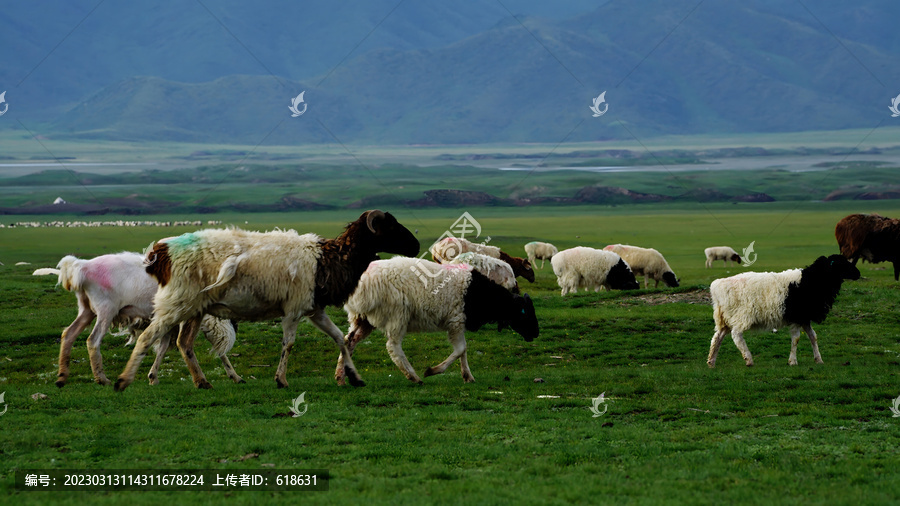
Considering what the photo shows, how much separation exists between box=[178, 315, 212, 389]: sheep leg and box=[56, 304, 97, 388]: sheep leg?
219 centimetres

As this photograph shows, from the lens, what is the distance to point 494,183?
19912 cm

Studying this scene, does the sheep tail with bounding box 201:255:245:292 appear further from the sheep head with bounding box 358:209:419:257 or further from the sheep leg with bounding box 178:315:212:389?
the sheep head with bounding box 358:209:419:257

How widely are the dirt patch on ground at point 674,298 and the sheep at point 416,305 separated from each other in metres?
10.9

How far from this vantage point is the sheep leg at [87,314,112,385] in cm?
1594

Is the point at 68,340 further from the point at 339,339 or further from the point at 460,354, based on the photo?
the point at 460,354

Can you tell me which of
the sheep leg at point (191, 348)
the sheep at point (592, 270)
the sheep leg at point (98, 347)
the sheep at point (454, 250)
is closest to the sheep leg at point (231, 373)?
the sheep leg at point (191, 348)

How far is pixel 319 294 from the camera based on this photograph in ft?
49.0

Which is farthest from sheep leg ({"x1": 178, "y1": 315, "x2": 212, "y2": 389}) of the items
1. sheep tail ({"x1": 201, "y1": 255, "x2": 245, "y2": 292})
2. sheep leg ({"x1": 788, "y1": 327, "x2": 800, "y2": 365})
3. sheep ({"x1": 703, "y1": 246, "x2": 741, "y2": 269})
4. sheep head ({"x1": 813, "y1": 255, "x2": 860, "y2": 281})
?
sheep ({"x1": 703, "y1": 246, "x2": 741, "y2": 269})

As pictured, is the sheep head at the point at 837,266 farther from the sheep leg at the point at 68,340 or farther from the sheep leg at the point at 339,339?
the sheep leg at the point at 68,340

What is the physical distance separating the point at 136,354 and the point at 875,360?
13985 millimetres

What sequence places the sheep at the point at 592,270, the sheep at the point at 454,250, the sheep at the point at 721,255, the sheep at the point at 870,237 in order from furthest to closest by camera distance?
the sheep at the point at 721,255, the sheep at the point at 592,270, the sheep at the point at 454,250, the sheep at the point at 870,237

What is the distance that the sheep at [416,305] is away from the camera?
1591 centimetres

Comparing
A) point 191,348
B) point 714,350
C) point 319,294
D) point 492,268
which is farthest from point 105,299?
point 492,268

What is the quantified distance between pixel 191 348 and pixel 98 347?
1.96 metres
